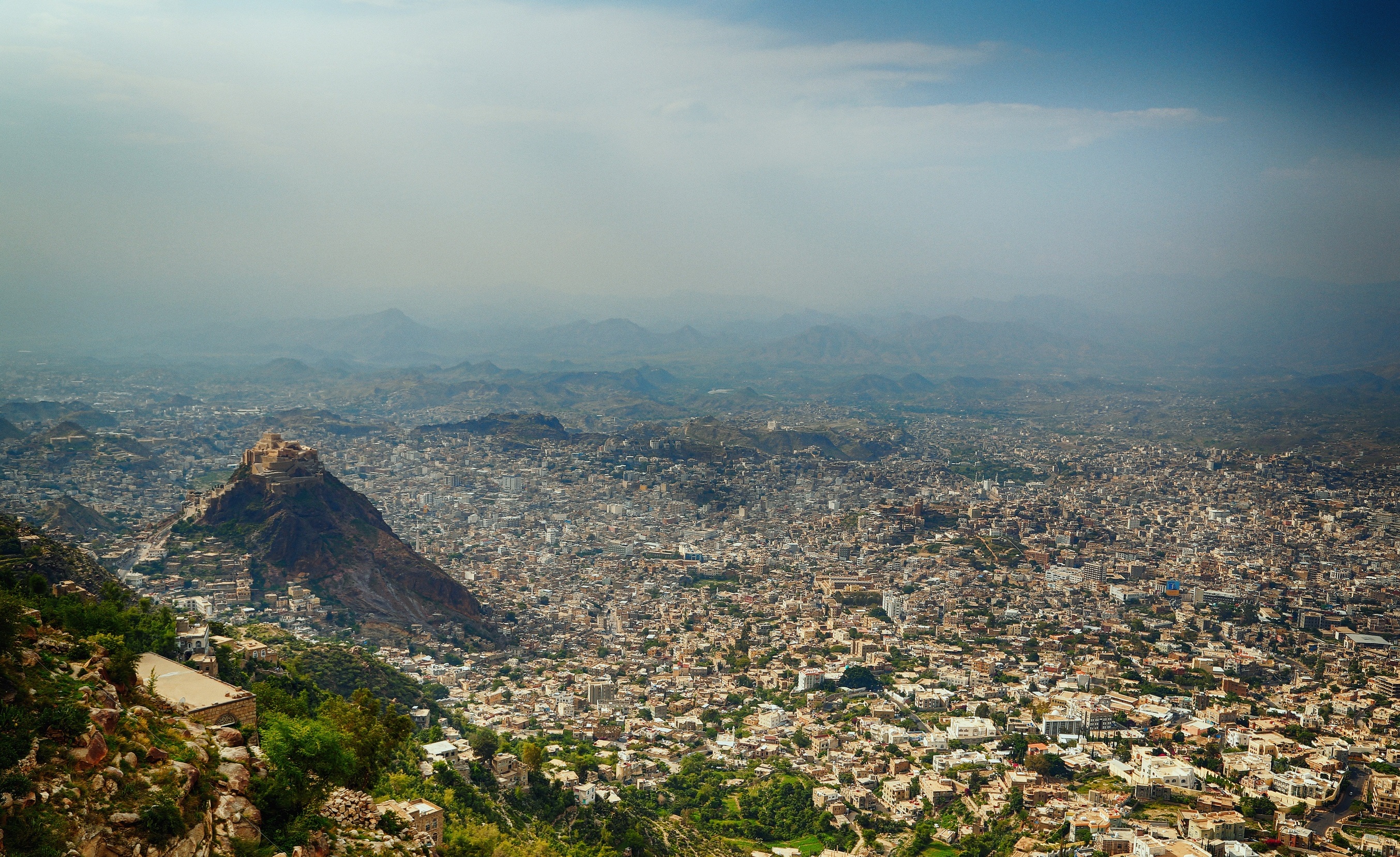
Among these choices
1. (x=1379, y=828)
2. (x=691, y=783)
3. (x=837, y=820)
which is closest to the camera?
(x=1379, y=828)

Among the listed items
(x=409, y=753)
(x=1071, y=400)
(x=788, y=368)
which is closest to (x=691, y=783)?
(x=409, y=753)

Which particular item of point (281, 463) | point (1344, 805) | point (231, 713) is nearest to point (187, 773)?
point (231, 713)

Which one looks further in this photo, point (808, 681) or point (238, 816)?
point (808, 681)

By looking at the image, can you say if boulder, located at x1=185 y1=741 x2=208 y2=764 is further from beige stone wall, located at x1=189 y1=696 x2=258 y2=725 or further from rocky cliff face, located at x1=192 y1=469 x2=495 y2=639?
Result: rocky cliff face, located at x1=192 y1=469 x2=495 y2=639

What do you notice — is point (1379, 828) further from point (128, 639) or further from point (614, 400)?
point (614, 400)

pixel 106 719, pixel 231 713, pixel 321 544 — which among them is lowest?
pixel 321 544

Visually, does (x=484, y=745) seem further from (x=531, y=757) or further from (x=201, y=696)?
(x=201, y=696)

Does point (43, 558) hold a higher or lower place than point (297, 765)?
lower

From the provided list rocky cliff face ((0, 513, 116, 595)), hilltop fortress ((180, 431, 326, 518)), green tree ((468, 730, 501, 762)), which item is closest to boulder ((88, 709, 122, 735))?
rocky cliff face ((0, 513, 116, 595))
